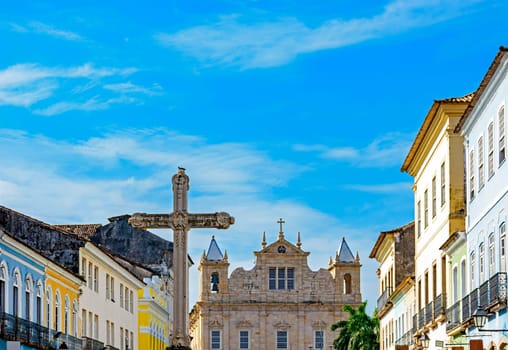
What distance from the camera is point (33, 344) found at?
38.9m

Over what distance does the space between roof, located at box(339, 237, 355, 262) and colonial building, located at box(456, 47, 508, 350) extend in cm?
8548

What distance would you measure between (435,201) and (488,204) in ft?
30.5

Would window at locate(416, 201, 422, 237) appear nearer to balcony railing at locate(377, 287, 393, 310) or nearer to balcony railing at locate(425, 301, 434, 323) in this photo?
balcony railing at locate(425, 301, 434, 323)

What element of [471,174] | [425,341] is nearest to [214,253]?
[425,341]

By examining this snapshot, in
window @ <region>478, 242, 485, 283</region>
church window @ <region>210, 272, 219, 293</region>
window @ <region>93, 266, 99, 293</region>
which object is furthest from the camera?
church window @ <region>210, 272, 219, 293</region>

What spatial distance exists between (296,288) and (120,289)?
192 ft

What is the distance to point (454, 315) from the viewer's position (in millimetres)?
33344

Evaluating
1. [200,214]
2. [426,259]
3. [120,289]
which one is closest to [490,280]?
[200,214]

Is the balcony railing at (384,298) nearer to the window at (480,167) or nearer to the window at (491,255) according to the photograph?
the window at (480,167)

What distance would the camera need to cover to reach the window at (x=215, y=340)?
114m

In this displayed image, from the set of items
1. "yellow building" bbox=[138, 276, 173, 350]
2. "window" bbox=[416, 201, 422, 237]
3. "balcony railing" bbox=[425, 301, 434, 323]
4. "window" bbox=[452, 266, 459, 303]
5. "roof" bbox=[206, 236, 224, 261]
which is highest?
"roof" bbox=[206, 236, 224, 261]

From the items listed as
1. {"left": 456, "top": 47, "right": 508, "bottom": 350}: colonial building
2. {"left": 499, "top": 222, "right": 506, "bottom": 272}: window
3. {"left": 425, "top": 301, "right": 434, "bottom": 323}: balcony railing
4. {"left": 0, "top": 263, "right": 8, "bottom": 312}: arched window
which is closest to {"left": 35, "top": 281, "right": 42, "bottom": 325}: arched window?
{"left": 0, "top": 263, "right": 8, "bottom": 312}: arched window

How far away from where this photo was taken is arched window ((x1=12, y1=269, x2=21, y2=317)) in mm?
38312

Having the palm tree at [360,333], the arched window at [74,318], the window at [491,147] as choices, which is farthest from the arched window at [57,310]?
the palm tree at [360,333]
